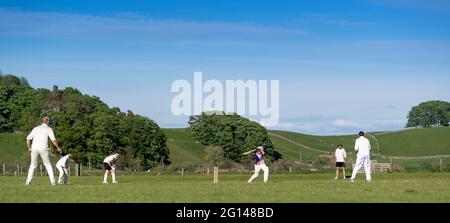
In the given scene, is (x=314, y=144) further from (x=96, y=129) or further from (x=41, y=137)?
(x=41, y=137)

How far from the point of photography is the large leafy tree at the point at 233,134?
459ft

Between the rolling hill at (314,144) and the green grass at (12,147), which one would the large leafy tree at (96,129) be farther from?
the rolling hill at (314,144)

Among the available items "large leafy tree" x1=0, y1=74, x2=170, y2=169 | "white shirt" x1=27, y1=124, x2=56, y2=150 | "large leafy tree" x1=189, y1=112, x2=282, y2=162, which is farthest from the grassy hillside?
"white shirt" x1=27, y1=124, x2=56, y2=150

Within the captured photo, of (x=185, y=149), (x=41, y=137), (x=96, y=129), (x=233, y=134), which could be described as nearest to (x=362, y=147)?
(x=41, y=137)

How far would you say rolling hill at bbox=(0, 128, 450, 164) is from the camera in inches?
5472

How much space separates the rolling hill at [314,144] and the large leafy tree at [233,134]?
350 centimetres

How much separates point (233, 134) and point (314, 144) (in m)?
49.4

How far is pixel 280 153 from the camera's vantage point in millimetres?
157750

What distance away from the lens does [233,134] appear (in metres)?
144

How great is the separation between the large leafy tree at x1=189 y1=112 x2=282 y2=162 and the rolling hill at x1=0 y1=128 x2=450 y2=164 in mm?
3503

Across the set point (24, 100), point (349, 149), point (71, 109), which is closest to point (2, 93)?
point (24, 100)

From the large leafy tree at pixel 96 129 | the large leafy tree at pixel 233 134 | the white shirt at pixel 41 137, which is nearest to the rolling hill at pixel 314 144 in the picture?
the large leafy tree at pixel 233 134
